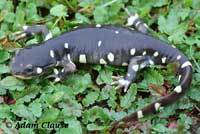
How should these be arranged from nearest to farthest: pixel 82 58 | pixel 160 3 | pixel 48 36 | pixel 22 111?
1. pixel 22 111
2. pixel 82 58
3. pixel 48 36
4. pixel 160 3

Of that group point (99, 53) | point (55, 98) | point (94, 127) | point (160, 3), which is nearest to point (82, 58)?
point (99, 53)

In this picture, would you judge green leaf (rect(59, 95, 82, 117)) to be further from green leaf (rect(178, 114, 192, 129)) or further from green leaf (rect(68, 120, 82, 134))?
green leaf (rect(178, 114, 192, 129))

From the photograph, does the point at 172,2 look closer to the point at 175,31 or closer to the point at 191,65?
the point at 175,31

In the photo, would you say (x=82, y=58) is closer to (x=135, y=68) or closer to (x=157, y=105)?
(x=135, y=68)

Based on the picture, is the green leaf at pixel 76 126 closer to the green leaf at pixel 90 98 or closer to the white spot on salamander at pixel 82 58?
the green leaf at pixel 90 98

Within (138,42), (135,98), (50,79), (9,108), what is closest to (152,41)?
(138,42)

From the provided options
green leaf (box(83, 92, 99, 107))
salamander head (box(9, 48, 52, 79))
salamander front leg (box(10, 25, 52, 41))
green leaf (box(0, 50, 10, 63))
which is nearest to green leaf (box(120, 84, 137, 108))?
green leaf (box(83, 92, 99, 107))

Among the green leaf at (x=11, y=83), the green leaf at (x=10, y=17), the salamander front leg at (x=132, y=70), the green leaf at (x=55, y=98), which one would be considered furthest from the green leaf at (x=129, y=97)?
the green leaf at (x=10, y=17)

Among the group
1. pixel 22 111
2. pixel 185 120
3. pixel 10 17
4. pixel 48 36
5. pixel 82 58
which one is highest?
pixel 10 17
